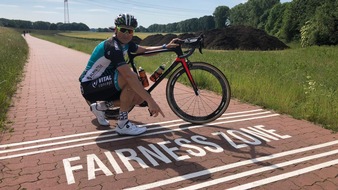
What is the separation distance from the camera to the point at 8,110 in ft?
18.7

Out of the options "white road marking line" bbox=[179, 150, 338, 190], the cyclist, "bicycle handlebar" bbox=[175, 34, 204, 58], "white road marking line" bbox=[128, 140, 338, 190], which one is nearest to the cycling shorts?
the cyclist

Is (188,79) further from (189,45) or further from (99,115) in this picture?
(99,115)

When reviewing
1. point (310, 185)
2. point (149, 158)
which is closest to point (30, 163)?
point (149, 158)

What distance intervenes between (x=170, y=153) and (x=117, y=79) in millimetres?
1224

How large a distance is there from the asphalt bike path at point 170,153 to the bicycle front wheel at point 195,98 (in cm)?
17

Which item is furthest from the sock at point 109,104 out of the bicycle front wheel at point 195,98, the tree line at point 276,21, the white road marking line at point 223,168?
the tree line at point 276,21

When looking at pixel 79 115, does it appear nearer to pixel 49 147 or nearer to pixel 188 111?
pixel 49 147

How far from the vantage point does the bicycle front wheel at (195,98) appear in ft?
15.4

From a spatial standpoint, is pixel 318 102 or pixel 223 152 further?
pixel 318 102

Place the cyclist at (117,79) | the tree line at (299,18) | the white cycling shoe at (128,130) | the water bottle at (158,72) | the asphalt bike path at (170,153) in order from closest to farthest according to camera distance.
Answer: the asphalt bike path at (170,153)
the cyclist at (117,79)
the white cycling shoe at (128,130)
the water bottle at (158,72)
the tree line at (299,18)

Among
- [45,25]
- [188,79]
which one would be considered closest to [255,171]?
[188,79]

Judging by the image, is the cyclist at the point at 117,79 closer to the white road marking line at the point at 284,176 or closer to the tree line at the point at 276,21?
the white road marking line at the point at 284,176

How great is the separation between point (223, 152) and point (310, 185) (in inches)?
41.8

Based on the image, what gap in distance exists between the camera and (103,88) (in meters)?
4.19
